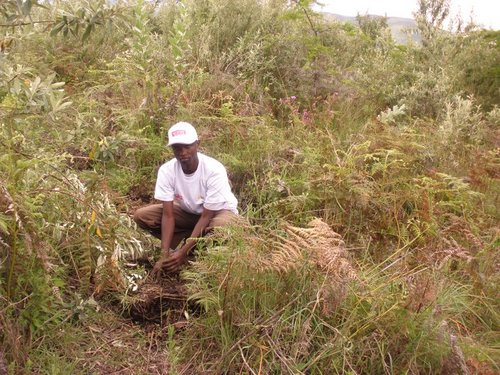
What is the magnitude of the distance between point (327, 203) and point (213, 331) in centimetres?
206

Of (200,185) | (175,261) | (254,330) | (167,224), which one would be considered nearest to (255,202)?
(200,185)

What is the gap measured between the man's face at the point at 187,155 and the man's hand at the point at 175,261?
2.19 feet

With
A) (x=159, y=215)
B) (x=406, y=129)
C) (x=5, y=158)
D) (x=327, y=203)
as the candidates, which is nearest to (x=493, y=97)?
(x=406, y=129)

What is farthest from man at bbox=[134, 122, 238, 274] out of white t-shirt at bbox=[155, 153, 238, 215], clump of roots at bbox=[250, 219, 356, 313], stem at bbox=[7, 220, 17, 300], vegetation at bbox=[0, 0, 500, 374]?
stem at bbox=[7, 220, 17, 300]

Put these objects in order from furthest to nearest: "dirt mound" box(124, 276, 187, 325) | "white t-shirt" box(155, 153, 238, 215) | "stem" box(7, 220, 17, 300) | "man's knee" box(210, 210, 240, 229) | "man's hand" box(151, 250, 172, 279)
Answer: "white t-shirt" box(155, 153, 238, 215), "man's knee" box(210, 210, 240, 229), "man's hand" box(151, 250, 172, 279), "dirt mound" box(124, 276, 187, 325), "stem" box(7, 220, 17, 300)

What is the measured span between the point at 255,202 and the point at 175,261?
1.38 meters

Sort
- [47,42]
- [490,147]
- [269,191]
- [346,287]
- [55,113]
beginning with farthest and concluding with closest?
[47,42], [490,147], [269,191], [346,287], [55,113]

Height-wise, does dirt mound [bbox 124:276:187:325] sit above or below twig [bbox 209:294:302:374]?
below

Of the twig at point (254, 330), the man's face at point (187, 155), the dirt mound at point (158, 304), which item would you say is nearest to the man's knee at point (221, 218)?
the man's face at point (187, 155)

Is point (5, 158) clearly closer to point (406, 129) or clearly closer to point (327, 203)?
point (327, 203)

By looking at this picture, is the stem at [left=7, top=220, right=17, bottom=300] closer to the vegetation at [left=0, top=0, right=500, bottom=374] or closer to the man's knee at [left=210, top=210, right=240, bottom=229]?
the vegetation at [left=0, top=0, right=500, bottom=374]

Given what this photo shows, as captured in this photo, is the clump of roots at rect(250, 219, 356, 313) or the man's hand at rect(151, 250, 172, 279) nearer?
the clump of roots at rect(250, 219, 356, 313)

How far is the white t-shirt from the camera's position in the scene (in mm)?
A: 4449

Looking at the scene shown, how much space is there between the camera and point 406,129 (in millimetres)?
6340
